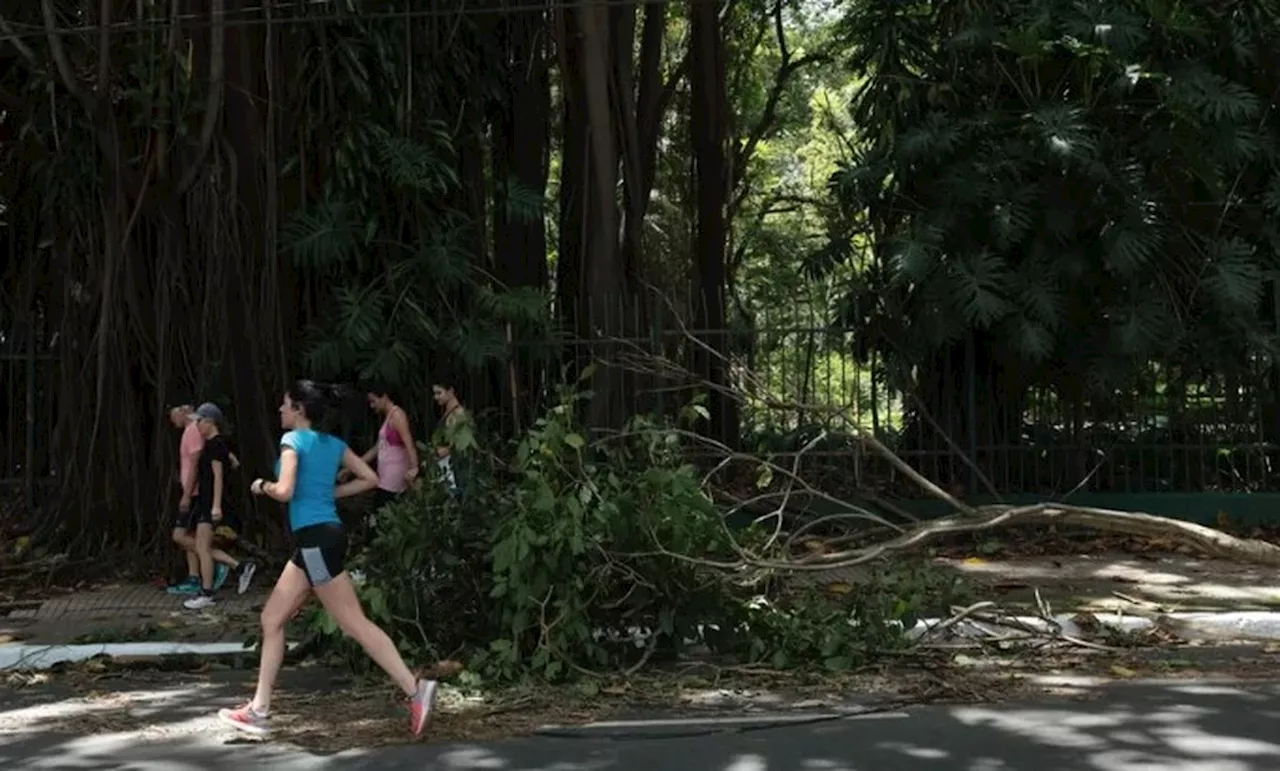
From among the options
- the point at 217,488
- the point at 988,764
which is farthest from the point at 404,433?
the point at 988,764

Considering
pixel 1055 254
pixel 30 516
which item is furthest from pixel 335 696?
pixel 1055 254

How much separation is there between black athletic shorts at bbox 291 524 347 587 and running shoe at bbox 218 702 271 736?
2.39ft

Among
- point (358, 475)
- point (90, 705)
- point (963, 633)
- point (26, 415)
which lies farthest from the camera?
point (26, 415)

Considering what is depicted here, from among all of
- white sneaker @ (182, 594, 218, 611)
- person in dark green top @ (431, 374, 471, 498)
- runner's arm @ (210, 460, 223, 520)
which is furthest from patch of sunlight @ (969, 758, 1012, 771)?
runner's arm @ (210, 460, 223, 520)

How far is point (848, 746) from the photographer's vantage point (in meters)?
6.37

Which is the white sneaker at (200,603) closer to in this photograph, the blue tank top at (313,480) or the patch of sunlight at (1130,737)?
the blue tank top at (313,480)

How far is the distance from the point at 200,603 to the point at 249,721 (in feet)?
13.6

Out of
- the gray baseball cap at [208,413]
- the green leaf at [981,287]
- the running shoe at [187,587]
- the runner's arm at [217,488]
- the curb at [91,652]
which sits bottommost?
the curb at [91,652]

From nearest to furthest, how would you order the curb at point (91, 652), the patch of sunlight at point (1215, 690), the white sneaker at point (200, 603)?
the patch of sunlight at point (1215, 690) < the curb at point (91, 652) < the white sneaker at point (200, 603)

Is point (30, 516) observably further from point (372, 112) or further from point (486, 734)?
point (486, 734)

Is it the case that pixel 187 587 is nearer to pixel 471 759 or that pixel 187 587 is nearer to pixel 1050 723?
pixel 471 759

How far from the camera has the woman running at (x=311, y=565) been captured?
662 centimetres

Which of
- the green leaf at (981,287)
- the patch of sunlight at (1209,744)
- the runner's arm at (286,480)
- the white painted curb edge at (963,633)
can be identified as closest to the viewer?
the patch of sunlight at (1209,744)

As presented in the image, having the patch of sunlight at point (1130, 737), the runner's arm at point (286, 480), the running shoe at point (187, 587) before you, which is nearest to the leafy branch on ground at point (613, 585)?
the runner's arm at point (286, 480)
